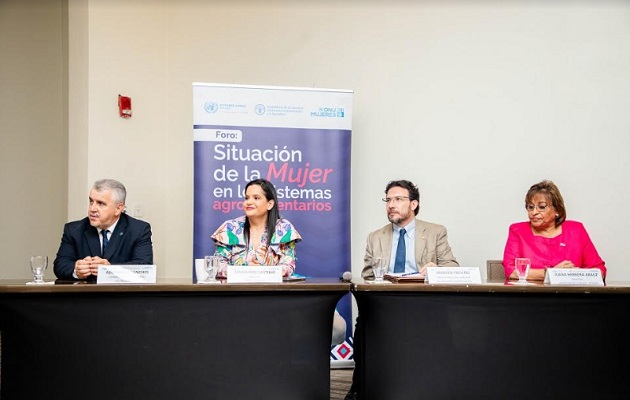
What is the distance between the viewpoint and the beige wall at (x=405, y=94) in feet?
15.0

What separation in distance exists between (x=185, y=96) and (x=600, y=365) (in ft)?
11.9

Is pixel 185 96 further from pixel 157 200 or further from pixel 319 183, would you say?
pixel 319 183

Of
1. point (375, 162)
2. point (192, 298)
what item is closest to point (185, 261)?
point (375, 162)

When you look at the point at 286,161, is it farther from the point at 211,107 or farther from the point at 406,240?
the point at 406,240

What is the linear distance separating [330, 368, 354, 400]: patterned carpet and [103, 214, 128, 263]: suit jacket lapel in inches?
55.1

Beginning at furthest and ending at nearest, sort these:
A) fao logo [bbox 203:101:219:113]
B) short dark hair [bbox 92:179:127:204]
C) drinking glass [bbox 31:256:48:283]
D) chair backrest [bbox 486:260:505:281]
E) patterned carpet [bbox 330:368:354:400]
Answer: fao logo [bbox 203:101:219:113] < chair backrest [bbox 486:260:505:281] < patterned carpet [bbox 330:368:354:400] < short dark hair [bbox 92:179:127:204] < drinking glass [bbox 31:256:48:283]

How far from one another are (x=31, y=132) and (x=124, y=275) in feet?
9.73

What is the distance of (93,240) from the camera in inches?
123

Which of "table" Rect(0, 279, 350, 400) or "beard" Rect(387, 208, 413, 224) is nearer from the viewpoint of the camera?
"table" Rect(0, 279, 350, 400)

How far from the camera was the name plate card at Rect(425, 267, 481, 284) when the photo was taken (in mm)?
2572

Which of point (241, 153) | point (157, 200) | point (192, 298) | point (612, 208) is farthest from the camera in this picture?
point (157, 200)

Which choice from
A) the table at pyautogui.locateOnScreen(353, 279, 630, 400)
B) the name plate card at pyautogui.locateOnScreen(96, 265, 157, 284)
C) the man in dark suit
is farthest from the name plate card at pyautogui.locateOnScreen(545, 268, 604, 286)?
the man in dark suit

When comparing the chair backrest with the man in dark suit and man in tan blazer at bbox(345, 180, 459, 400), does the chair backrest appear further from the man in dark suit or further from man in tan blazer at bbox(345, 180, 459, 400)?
the man in dark suit

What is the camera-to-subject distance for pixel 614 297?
2.56 meters
